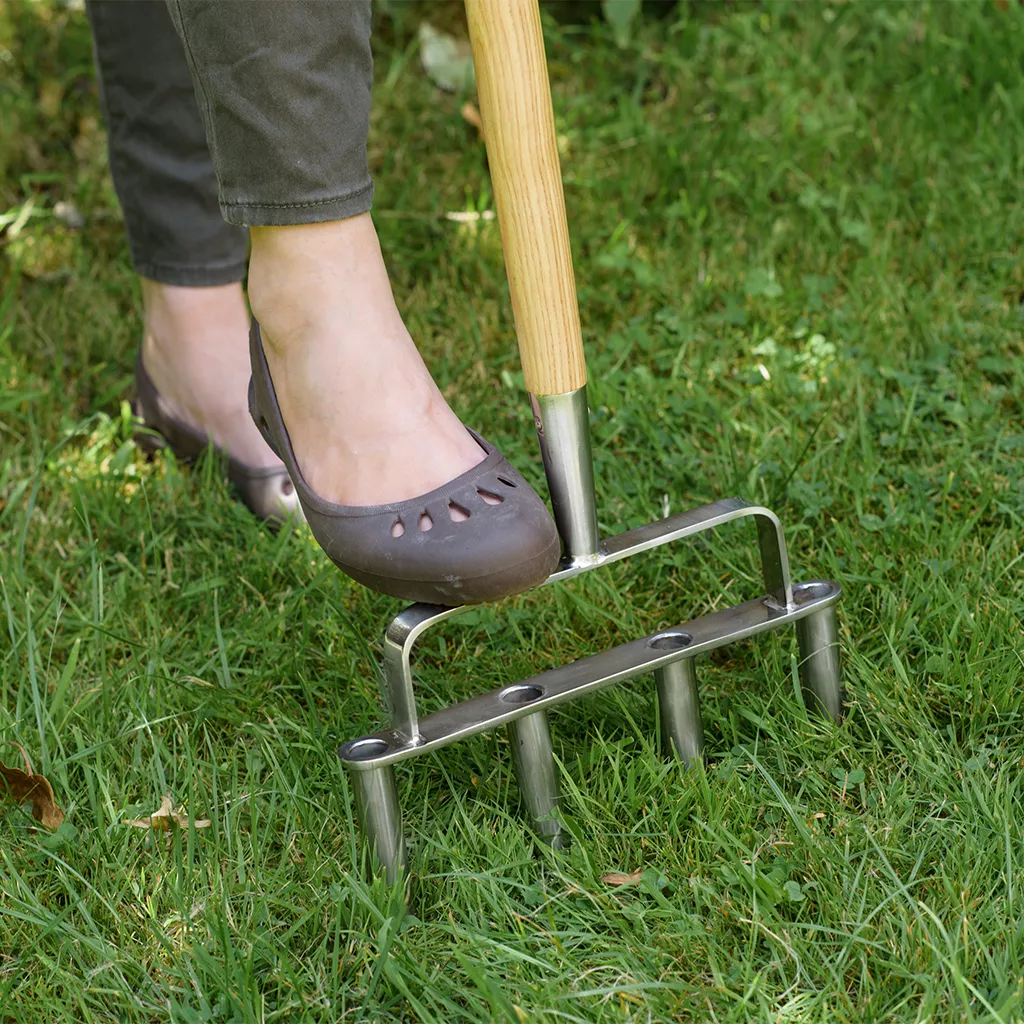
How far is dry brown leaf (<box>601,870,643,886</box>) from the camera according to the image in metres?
1.25

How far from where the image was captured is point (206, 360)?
1947 millimetres

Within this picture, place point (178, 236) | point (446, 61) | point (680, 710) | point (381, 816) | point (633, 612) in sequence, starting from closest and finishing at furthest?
point (381, 816)
point (680, 710)
point (633, 612)
point (178, 236)
point (446, 61)

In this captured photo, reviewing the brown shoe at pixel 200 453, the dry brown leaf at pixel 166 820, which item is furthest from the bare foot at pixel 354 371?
the brown shoe at pixel 200 453

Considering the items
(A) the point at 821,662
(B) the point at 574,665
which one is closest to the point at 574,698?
(B) the point at 574,665

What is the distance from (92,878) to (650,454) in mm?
960

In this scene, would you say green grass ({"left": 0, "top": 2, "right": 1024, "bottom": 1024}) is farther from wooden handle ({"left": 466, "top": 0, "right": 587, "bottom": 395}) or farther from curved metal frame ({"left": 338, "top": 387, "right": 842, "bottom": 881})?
wooden handle ({"left": 466, "top": 0, "right": 587, "bottom": 395})

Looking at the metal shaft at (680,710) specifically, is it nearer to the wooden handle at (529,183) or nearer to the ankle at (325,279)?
the wooden handle at (529,183)

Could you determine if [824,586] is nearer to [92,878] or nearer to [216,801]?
[216,801]

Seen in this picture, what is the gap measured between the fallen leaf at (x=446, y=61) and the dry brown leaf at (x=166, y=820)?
1.88m

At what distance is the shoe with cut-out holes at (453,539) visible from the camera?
1216mm

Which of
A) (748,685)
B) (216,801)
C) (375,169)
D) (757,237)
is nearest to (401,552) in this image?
(216,801)

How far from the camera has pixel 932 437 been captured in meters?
1.83

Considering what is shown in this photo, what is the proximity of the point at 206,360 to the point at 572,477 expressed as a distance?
849mm

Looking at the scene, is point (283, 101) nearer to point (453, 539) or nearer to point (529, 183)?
point (529, 183)
